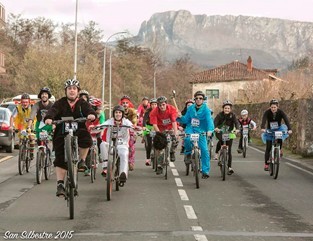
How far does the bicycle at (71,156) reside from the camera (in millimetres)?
9375

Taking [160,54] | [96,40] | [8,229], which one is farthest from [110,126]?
[160,54]

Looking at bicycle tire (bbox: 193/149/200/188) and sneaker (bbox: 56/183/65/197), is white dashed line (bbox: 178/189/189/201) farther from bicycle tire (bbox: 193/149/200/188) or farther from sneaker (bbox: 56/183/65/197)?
sneaker (bbox: 56/183/65/197)

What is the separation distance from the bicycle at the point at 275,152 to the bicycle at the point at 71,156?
22.3ft

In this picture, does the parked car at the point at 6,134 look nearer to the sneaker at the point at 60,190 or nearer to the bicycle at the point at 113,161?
the bicycle at the point at 113,161

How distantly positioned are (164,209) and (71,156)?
1819mm

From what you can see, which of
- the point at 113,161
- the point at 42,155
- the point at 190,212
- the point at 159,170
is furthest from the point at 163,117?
the point at 190,212

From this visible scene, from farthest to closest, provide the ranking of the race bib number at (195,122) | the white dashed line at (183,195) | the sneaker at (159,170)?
the sneaker at (159,170)
the race bib number at (195,122)
the white dashed line at (183,195)

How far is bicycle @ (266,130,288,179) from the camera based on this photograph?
51.2ft

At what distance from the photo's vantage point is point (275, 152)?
618 inches

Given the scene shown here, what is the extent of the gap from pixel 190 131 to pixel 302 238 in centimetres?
669

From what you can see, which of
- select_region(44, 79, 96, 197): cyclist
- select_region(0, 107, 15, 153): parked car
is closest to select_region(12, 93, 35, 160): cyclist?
select_region(44, 79, 96, 197): cyclist

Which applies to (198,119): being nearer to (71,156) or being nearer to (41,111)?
(41,111)

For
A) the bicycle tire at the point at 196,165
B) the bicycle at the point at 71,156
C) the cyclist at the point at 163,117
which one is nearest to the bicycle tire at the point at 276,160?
the cyclist at the point at 163,117

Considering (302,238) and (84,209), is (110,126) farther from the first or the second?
(302,238)
